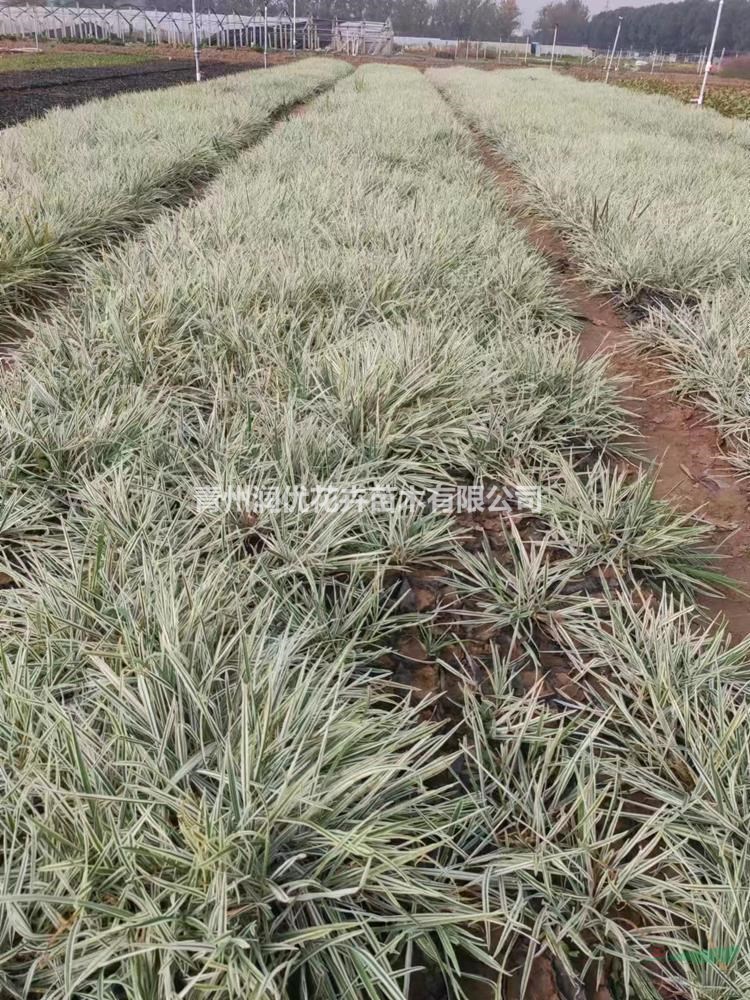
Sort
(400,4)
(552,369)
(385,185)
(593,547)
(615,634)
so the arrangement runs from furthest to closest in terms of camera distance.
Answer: (400,4) → (385,185) → (552,369) → (593,547) → (615,634)

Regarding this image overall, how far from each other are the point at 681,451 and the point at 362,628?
5.22ft

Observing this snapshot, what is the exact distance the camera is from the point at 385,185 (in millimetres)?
4773

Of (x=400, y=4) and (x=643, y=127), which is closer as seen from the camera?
(x=643, y=127)

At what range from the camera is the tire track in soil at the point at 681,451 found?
1778mm

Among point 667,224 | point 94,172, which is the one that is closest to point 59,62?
point 94,172

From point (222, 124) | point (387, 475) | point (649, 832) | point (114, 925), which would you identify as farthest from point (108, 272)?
point (222, 124)

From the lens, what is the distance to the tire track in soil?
5.83 ft

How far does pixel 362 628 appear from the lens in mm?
1449

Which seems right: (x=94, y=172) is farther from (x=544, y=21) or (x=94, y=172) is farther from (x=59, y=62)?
(x=544, y=21)

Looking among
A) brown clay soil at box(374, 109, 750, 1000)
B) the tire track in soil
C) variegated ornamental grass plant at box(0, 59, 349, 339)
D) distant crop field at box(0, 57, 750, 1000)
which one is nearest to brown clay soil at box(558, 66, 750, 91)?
variegated ornamental grass plant at box(0, 59, 349, 339)

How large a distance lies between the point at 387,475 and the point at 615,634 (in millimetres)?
747

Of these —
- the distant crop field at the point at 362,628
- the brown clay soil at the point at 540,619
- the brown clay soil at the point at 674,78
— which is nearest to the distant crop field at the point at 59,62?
the brown clay soil at the point at 674,78

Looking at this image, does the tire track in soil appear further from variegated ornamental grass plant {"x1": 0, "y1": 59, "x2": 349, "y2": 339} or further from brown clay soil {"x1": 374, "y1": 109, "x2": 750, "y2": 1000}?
variegated ornamental grass plant {"x1": 0, "y1": 59, "x2": 349, "y2": 339}

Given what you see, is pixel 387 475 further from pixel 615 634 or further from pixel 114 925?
pixel 114 925
